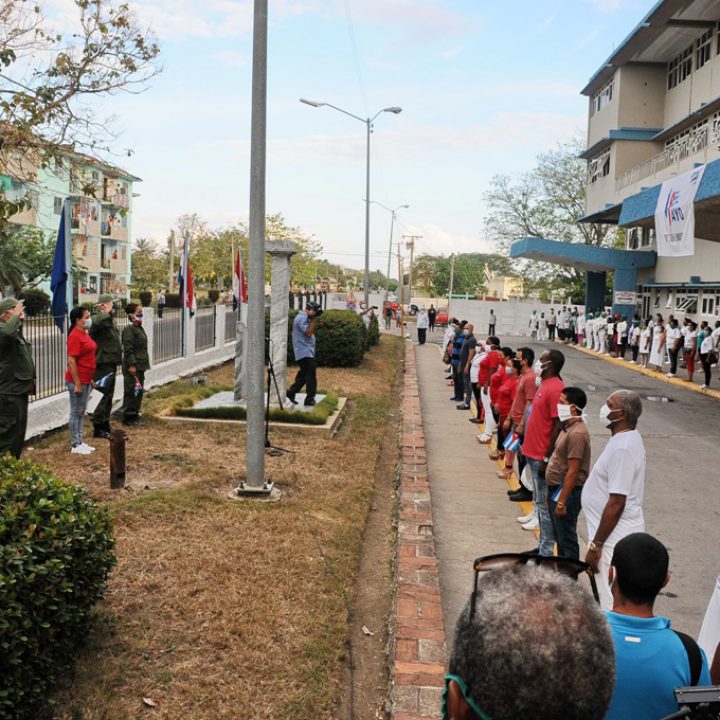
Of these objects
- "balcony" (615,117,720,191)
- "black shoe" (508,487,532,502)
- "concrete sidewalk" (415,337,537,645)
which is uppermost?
"balcony" (615,117,720,191)

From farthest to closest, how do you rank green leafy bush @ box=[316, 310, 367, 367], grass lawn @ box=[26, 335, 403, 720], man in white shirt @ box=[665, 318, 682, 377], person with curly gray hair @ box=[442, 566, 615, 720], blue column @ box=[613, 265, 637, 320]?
1. blue column @ box=[613, 265, 637, 320]
2. man in white shirt @ box=[665, 318, 682, 377]
3. green leafy bush @ box=[316, 310, 367, 367]
4. grass lawn @ box=[26, 335, 403, 720]
5. person with curly gray hair @ box=[442, 566, 615, 720]

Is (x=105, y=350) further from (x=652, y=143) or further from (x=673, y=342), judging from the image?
(x=652, y=143)

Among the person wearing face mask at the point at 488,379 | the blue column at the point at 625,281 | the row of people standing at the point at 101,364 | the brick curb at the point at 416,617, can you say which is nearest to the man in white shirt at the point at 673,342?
the blue column at the point at 625,281

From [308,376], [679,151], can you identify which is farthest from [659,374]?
[308,376]

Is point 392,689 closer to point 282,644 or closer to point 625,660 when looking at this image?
point 282,644

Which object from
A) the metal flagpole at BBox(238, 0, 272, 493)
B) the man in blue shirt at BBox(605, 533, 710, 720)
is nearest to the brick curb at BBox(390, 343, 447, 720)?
the man in blue shirt at BBox(605, 533, 710, 720)

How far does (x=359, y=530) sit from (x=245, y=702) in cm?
315

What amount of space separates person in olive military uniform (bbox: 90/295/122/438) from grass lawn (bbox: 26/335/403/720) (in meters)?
0.55

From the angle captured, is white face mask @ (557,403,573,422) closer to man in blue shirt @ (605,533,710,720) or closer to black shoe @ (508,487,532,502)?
man in blue shirt @ (605,533,710,720)

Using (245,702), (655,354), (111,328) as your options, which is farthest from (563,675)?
(655,354)

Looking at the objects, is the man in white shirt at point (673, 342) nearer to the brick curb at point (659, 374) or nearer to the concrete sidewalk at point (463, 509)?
the brick curb at point (659, 374)

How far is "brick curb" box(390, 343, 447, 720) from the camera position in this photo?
414 centimetres

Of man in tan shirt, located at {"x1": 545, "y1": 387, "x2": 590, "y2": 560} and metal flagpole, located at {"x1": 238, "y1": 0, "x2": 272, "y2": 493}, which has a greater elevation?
metal flagpole, located at {"x1": 238, "y1": 0, "x2": 272, "y2": 493}

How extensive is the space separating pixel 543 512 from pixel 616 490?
1.83 meters
